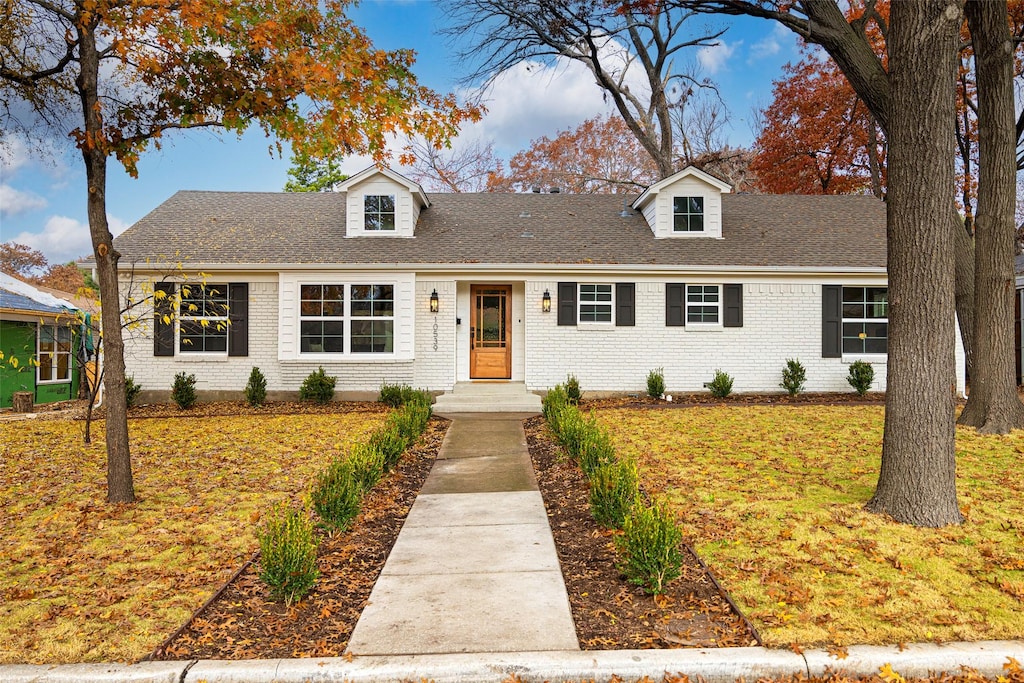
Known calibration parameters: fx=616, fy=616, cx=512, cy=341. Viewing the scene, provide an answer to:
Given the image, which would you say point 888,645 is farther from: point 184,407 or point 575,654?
point 184,407

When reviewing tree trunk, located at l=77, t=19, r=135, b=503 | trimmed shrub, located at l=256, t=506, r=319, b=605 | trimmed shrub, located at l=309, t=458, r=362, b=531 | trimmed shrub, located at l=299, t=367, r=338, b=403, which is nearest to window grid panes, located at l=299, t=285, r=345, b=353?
trimmed shrub, located at l=299, t=367, r=338, b=403

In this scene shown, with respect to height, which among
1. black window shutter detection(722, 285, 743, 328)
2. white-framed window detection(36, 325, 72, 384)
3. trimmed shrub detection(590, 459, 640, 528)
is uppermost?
black window shutter detection(722, 285, 743, 328)

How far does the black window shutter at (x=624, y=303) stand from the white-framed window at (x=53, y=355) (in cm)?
1379

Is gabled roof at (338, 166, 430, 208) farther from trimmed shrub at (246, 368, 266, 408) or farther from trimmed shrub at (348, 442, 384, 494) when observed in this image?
trimmed shrub at (348, 442, 384, 494)

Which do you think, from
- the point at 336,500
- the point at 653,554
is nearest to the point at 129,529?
the point at 336,500

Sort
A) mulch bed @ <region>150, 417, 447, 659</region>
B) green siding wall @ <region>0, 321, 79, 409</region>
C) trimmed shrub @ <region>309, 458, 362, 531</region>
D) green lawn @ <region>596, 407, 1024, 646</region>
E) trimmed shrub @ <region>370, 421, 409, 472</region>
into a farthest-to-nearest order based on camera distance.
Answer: green siding wall @ <region>0, 321, 79, 409</region>
trimmed shrub @ <region>370, 421, 409, 472</region>
trimmed shrub @ <region>309, 458, 362, 531</region>
green lawn @ <region>596, 407, 1024, 646</region>
mulch bed @ <region>150, 417, 447, 659</region>

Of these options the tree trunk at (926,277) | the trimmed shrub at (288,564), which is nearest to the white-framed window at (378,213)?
the tree trunk at (926,277)

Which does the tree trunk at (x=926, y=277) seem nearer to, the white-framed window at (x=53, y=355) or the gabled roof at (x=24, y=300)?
the gabled roof at (x=24, y=300)

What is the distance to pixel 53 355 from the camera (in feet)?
52.0

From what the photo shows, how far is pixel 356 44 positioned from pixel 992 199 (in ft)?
29.9

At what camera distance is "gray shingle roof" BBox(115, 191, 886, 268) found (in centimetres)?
1334

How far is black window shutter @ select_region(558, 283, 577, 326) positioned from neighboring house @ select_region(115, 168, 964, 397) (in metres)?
0.03

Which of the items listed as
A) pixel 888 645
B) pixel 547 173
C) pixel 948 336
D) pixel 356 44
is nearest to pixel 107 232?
pixel 356 44

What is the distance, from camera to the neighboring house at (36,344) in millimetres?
14273
